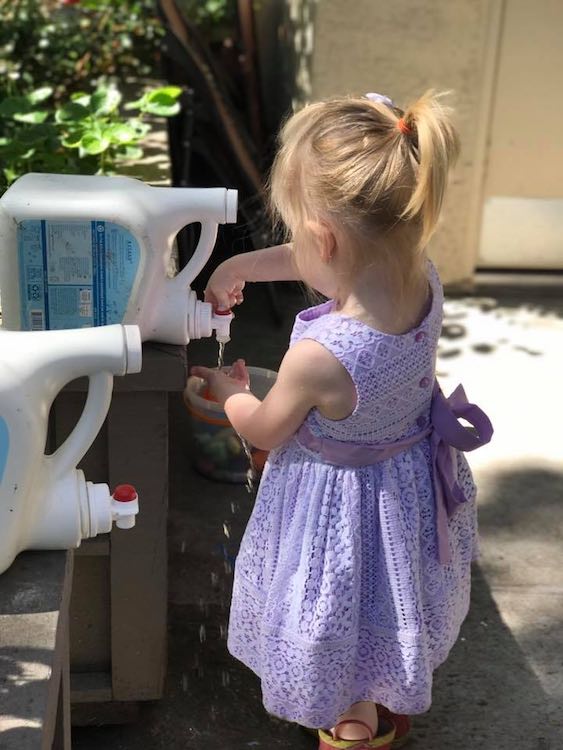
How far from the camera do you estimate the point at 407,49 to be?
5066 millimetres

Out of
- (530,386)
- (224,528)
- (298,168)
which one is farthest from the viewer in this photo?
(530,386)

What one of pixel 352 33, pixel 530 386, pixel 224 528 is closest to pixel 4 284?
pixel 224 528

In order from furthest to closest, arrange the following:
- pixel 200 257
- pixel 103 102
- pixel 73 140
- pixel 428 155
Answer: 1. pixel 103 102
2. pixel 73 140
3. pixel 200 257
4. pixel 428 155

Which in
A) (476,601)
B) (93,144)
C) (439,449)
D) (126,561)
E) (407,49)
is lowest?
(476,601)

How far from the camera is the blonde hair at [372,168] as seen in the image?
1.83m

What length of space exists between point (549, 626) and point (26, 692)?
189cm

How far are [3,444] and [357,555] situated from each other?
80 centimetres

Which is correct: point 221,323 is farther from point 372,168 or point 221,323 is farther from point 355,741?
point 355,741

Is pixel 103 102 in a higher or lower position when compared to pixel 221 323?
higher

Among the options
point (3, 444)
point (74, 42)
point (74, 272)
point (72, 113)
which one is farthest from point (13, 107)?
point (3, 444)

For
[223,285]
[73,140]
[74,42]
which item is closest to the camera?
[223,285]

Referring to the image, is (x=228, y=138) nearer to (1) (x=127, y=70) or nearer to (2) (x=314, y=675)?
(1) (x=127, y=70)

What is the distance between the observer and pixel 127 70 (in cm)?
620

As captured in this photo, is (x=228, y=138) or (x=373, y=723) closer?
(x=373, y=723)
